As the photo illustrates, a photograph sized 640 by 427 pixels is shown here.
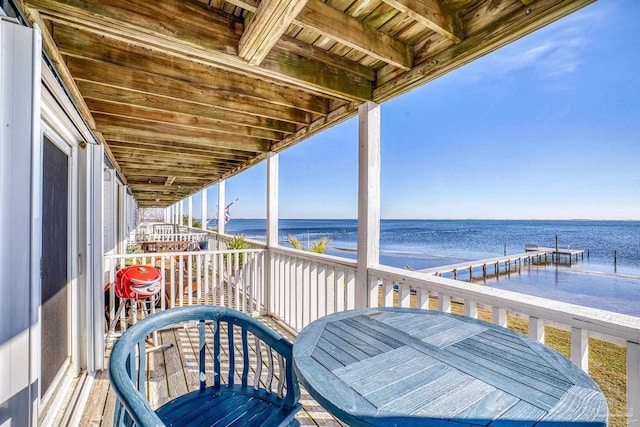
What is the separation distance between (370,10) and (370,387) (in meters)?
1.93

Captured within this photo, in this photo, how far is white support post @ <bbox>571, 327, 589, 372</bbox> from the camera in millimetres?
1217

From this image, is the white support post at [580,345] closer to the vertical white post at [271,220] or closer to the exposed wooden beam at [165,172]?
the vertical white post at [271,220]

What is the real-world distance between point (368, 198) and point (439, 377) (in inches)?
63.1

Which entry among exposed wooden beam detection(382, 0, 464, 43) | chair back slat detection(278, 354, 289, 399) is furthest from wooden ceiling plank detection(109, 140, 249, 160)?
chair back slat detection(278, 354, 289, 399)

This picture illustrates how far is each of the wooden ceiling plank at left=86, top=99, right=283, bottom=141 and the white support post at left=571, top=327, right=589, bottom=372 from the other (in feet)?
10.7

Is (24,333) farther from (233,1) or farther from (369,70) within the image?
(369,70)

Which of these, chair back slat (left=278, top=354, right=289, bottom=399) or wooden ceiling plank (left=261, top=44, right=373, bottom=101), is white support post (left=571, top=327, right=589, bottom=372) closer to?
chair back slat (left=278, top=354, right=289, bottom=399)

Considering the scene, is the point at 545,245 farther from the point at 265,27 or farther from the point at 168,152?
the point at 265,27

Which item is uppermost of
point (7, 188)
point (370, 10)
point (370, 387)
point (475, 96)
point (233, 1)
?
point (475, 96)

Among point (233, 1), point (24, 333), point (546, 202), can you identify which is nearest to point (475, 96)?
point (546, 202)

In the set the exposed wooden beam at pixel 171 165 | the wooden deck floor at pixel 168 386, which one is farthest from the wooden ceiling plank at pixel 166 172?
the wooden deck floor at pixel 168 386

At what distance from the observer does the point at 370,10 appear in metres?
1.67

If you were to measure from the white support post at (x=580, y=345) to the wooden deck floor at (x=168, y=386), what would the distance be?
1397 mm

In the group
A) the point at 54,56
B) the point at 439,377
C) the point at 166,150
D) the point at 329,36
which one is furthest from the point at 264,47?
the point at 166,150
